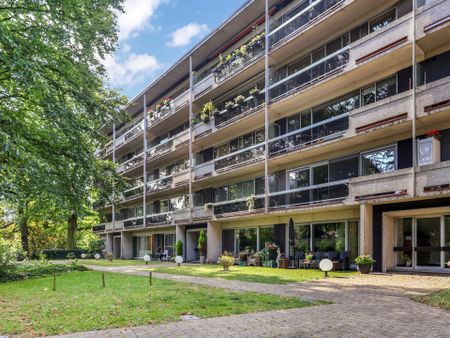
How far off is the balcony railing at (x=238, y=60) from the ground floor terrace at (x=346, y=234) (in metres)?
9.65

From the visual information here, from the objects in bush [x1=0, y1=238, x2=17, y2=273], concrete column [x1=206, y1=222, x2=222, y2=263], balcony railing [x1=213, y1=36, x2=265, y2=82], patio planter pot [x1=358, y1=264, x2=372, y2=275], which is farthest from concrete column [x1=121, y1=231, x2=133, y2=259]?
patio planter pot [x1=358, y1=264, x2=372, y2=275]

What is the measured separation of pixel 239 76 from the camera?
2762 cm

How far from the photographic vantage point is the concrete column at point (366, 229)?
18469 millimetres

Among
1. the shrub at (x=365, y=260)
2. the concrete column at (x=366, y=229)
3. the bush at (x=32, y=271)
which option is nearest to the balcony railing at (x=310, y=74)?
the concrete column at (x=366, y=229)

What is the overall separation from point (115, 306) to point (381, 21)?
1718 centimetres

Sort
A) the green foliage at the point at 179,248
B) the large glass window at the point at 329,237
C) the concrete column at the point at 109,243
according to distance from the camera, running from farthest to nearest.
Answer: the concrete column at the point at 109,243
the green foliage at the point at 179,248
the large glass window at the point at 329,237

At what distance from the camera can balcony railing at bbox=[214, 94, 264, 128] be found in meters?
26.3

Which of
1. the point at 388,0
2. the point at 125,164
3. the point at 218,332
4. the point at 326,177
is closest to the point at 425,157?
the point at 326,177

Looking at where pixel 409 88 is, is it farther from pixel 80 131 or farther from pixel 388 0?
pixel 80 131

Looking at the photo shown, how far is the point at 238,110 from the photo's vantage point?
27.9 metres

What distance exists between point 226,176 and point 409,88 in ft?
46.6

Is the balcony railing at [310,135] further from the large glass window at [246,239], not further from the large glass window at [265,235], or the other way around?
the large glass window at [246,239]

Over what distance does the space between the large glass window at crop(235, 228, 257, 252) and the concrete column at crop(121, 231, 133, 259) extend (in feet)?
66.0

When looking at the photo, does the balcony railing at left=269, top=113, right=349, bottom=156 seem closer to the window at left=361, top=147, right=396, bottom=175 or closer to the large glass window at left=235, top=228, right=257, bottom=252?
the window at left=361, top=147, right=396, bottom=175
